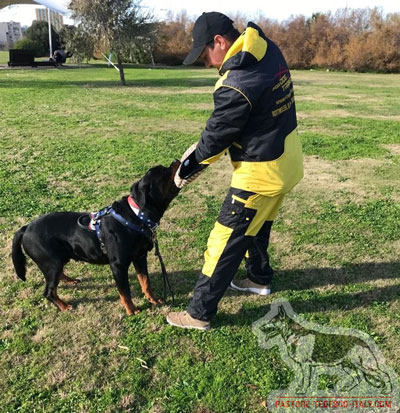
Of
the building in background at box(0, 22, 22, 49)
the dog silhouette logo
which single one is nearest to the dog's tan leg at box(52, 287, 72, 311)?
the dog silhouette logo

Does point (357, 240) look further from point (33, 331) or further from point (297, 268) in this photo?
point (33, 331)

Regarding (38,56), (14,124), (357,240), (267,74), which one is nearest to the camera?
(267,74)

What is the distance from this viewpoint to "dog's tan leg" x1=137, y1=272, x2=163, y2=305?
Answer: 3166 mm

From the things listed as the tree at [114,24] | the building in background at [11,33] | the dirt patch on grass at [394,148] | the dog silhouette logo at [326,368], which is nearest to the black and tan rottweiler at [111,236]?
the dog silhouette logo at [326,368]

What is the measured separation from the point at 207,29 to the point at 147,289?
6.83ft

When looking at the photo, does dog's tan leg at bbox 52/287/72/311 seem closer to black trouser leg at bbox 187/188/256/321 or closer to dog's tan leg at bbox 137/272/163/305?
dog's tan leg at bbox 137/272/163/305

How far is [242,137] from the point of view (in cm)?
245

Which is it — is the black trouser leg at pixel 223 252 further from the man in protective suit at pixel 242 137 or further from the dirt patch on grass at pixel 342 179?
the dirt patch on grass at pixel 342 179

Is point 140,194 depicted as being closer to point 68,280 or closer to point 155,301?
point 155,301

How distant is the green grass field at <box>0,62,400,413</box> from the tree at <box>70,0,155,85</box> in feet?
38.2

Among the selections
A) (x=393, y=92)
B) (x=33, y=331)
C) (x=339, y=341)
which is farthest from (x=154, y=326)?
(x=393, y=92)

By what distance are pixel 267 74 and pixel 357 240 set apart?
2688 millimetres

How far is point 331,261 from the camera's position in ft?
12.7

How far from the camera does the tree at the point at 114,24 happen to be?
17734 millimetres
